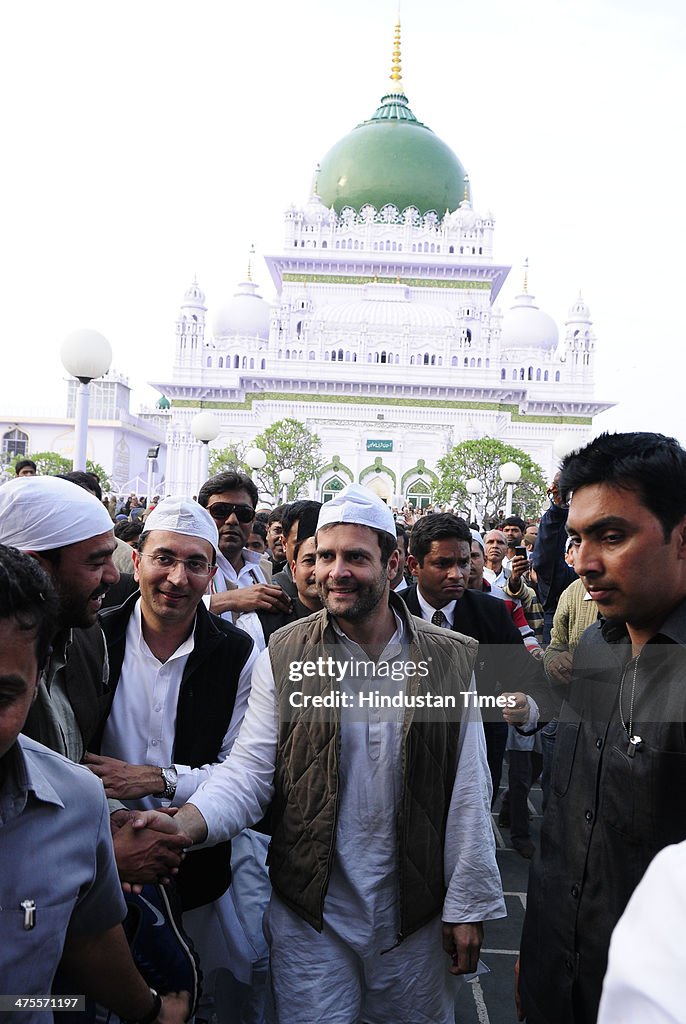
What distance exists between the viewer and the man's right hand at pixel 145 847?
1.80 m

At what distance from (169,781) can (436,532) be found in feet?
5.65

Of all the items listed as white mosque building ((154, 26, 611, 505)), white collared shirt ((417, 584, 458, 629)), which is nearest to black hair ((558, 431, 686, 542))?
white collared shirt ((417, 584, 458, 629))

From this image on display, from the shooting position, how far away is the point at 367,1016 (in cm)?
216

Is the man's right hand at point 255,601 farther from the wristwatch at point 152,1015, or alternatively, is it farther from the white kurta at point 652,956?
the white kurta at point 652,956

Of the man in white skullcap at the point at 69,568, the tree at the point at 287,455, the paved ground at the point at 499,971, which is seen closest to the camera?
the man in white skullcap at the point at 69,568

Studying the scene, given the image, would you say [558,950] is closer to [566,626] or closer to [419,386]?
[566,626]

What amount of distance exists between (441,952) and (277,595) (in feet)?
4.81

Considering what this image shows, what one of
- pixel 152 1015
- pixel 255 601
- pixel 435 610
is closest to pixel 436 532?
pixel 435 610

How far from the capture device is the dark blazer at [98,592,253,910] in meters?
2.32

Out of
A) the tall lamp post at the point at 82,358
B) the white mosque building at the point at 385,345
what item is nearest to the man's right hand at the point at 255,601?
the tall lamp post at the point at 82,358

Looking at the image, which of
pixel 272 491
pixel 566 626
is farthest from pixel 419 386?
pixel 566 626

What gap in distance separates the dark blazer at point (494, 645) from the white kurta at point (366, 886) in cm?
35
